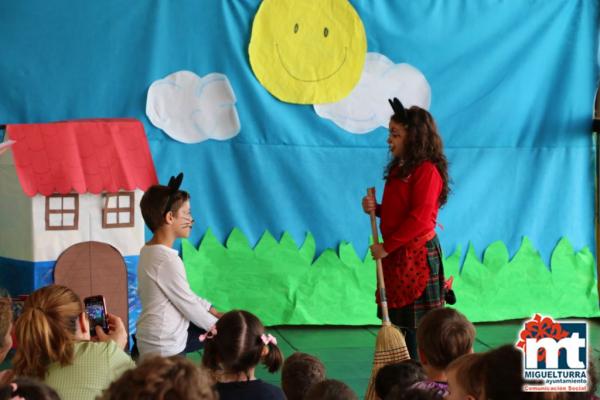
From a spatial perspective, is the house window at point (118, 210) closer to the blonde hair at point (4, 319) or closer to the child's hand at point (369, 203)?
the child's hand at point (369, 203)

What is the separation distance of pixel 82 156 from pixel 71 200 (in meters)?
0.22

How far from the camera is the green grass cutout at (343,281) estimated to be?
516 centimetres

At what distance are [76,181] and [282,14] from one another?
175 centimetres

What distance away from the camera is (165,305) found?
3.21 m

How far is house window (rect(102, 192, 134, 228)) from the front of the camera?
426cm

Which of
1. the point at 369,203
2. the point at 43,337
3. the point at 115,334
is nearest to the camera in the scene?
the point at 43,337

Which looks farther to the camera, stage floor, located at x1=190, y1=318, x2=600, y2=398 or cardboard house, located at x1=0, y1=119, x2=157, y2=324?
stage floor, located at x1=190, y1=318, x2=600, y2=398

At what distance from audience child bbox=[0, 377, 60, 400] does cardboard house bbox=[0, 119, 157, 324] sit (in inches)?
94.2

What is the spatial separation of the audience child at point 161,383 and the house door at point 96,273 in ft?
8.79

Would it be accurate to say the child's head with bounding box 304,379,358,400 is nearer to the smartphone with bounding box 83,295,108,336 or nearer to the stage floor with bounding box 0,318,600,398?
the smartphone with bounding box 83,295,108,336

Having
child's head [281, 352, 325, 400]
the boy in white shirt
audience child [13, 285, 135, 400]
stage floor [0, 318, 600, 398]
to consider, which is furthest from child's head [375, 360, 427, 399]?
stage floor [0, 318, 600, 398]

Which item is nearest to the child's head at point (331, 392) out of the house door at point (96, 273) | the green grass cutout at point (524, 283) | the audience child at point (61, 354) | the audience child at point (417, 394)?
the audience child at point (417, 394)

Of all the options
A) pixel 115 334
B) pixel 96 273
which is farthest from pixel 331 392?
pixel 96 273

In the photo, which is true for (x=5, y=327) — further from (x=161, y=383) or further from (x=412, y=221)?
(x=412, y=221)
